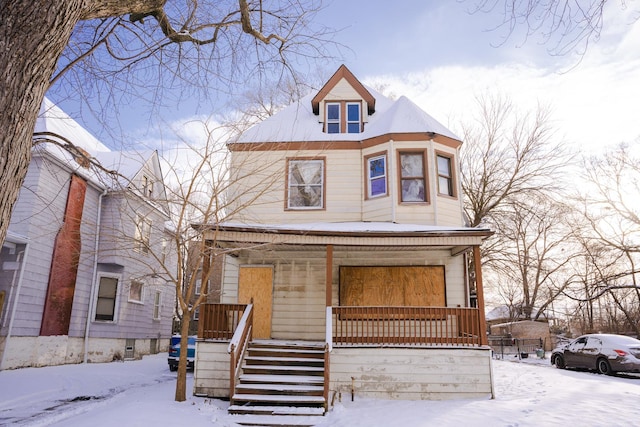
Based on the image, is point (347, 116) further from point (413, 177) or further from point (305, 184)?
point (413, 177)

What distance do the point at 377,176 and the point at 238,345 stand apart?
21.6 feet

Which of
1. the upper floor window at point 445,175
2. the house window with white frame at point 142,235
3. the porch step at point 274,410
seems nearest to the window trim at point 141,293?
the house window with white frame at point 142,235

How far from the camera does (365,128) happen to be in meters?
14.4

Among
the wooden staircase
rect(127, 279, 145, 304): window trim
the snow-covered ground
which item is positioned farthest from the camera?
rect(127, 279, 145, 304): window trim

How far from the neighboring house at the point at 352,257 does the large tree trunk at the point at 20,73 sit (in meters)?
6.82

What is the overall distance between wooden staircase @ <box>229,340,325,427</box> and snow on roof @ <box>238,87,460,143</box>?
6531 millimetres

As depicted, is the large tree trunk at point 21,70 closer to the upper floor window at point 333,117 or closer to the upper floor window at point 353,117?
the upper floor window at point 333,117

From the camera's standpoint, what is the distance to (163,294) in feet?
79.6

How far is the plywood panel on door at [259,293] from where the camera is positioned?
1244 centimetres

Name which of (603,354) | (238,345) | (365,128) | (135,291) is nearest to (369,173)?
(365,128)

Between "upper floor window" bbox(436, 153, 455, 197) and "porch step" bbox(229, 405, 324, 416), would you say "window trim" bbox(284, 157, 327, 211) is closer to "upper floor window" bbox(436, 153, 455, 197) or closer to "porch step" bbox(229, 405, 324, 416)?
"upper floor window" bbox(436, 153, 455, 197)

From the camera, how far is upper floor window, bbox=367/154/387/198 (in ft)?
43.2

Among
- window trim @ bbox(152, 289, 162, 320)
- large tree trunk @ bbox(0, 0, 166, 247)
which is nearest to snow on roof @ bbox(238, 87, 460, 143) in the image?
large tree trunk @ bbox(0, 0, 166, 247)

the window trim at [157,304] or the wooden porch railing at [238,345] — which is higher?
the window trim at [157,304]
